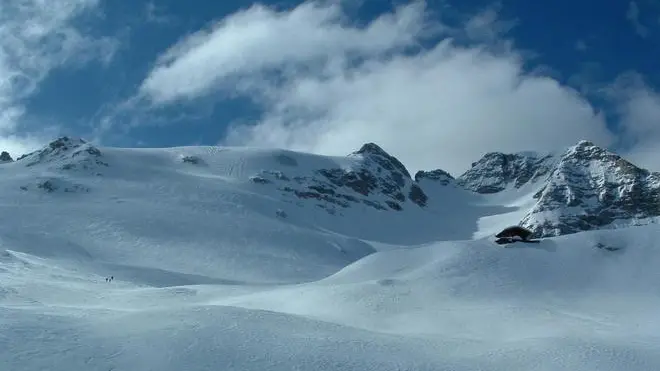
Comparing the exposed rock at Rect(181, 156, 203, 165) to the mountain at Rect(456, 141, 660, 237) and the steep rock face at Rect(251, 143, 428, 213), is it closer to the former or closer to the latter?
the steep rock face at Rect(251, 143, 428, 213)

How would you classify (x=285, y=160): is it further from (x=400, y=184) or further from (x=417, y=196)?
(x=417, y=196)

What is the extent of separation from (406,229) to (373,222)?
8.83 m

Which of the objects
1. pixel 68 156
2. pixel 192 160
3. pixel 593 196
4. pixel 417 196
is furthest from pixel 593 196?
pixel 68 156

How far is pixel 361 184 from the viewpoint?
156000 millimetres

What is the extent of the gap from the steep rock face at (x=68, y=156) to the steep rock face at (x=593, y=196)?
81884 millimetres

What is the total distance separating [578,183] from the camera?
177m

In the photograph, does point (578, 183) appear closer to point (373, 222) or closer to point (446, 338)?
point (373, 222)

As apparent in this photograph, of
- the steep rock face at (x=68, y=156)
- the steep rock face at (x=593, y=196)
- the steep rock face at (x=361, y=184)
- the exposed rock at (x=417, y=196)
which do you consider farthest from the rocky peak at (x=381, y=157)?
the steep rock face at (x=68, y=156)

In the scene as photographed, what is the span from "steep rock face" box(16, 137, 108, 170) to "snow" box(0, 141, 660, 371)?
2011 cm

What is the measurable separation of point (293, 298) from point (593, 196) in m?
143

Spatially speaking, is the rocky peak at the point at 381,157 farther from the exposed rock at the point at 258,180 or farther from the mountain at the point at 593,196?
the exposed rock at the point at 258,180

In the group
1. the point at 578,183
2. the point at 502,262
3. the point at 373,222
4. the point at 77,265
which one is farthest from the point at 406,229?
the point at 502,262

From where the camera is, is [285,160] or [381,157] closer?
[285,160]

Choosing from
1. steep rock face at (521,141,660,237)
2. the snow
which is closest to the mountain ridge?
steep rock face at (521,141,660,237)
